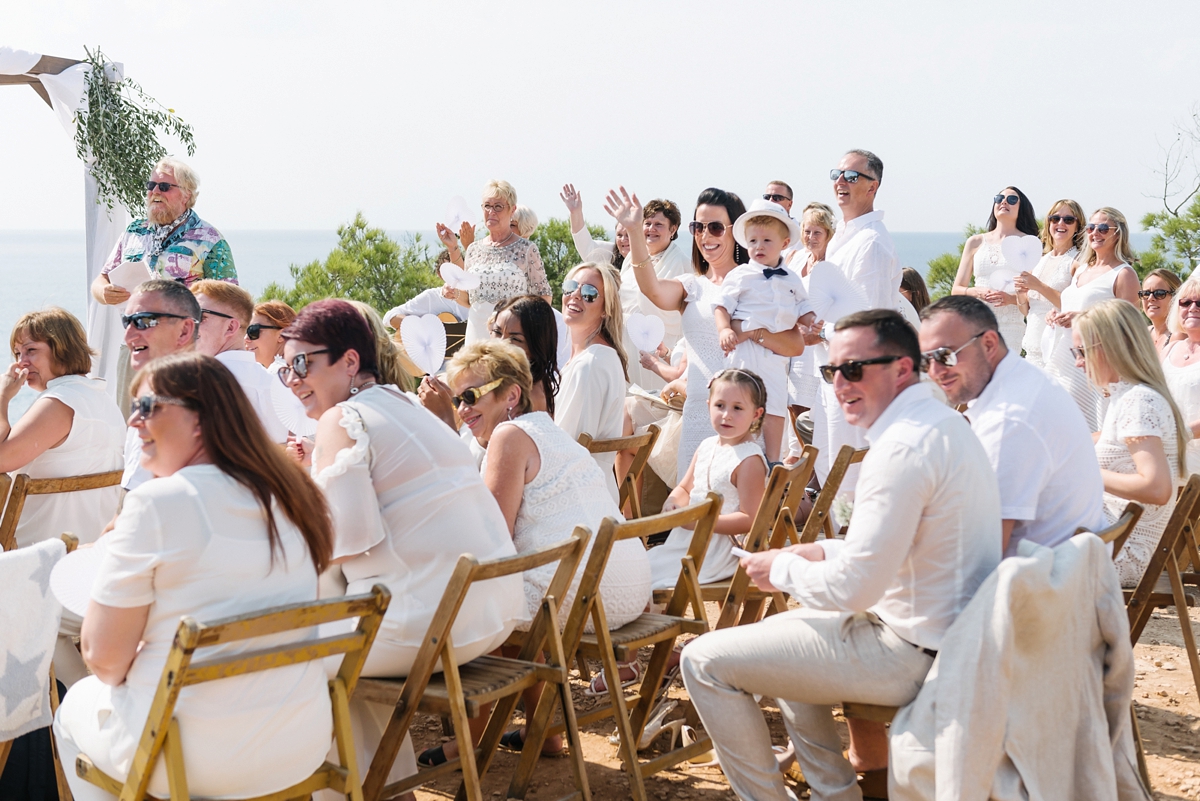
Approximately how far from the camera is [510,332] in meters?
4.68

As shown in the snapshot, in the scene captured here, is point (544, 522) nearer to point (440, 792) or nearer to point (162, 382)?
point (440, 792)

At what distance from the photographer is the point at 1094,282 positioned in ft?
23.3

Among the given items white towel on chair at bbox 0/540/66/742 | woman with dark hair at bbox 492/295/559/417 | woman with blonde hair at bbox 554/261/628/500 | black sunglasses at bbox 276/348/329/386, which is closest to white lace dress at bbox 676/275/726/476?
woman with blonde hair at bbox 554/261/628/500

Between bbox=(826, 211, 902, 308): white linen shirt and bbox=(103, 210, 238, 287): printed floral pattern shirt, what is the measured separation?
3.40 meters

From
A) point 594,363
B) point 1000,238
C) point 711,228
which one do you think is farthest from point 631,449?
point 1000,238

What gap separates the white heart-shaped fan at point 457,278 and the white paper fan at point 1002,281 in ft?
11.5

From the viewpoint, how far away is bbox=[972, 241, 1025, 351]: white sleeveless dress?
7.91 metres

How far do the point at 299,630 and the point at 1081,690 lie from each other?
6.57 feet

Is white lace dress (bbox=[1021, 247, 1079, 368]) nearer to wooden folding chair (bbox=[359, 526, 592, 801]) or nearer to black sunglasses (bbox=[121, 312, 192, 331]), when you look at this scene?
wooden folding chair (bbox=[359, 526, 592, 801])

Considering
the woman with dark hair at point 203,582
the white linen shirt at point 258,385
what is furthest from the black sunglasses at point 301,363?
the white linen shirt at point 258,385

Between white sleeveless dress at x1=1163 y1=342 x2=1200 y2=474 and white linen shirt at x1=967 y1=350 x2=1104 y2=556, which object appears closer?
Result: white linen shirt at x1=967 y1=350 x2=1104 y2=556

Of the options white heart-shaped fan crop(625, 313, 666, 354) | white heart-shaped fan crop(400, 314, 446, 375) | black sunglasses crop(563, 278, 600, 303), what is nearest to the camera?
white heart-shaped fan crop(400, 314, 446, 375)

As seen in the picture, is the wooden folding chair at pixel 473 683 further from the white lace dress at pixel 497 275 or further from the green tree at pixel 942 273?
the green tree at pixel 942 273

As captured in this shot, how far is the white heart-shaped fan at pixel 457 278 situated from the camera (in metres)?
7.14
